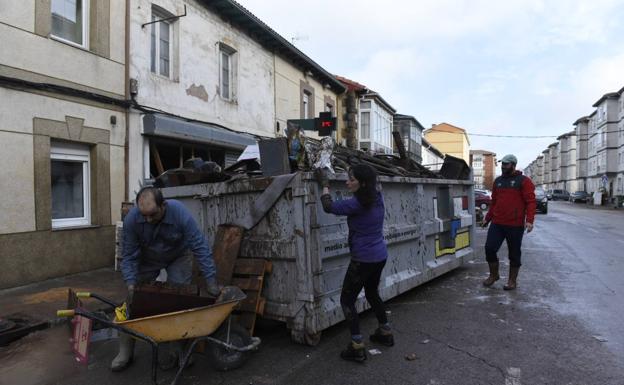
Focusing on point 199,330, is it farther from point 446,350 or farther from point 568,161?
point 568,161

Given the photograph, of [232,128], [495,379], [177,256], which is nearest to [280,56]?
[232,128]

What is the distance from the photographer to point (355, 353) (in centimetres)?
396

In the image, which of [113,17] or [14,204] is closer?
[14,204]

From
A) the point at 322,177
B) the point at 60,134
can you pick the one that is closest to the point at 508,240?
the point at 322,177

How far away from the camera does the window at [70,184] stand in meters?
7.93

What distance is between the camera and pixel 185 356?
3516 millimetres

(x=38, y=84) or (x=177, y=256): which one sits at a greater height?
(x=38, y=84)

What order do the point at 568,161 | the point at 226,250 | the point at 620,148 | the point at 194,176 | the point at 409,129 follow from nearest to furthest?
the point at 226,250
the point at 194,176
the point at 409,129
the point at 620,148
the point at 568,161

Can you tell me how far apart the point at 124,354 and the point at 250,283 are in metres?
1.24

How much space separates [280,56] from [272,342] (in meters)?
12.8

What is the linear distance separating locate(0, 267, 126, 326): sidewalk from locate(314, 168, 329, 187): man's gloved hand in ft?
11.8

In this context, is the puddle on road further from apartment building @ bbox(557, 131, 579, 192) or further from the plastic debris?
apartment building @ bbox(557, 131, 579, 192)

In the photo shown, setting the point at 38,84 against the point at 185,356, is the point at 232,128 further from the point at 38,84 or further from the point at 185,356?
the point at 185,356

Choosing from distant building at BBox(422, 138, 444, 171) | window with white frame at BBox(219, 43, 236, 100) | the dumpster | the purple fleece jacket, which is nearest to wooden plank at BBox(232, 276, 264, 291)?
the dumpster
